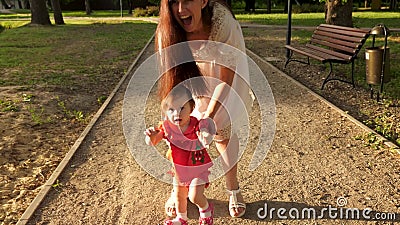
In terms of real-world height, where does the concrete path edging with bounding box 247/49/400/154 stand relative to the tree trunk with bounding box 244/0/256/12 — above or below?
below

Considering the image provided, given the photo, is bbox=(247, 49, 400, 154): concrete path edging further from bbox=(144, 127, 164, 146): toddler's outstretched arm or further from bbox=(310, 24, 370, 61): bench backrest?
bbox=(144, 127, 164, 146): toddler's outstretched arm

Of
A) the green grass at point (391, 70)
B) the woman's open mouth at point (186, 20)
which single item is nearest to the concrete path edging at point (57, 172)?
the woman's open mouth at point (186, 20)

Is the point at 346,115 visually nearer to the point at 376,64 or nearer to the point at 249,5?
the point at 376,64

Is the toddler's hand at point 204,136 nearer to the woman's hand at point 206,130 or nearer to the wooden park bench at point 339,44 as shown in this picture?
the woman's hand at point 206,130

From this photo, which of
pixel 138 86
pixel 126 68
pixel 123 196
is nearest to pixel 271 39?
pixel 126 68

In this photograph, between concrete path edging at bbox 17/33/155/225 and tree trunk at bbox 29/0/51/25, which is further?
tree trunk at bbox 29/0/51/25

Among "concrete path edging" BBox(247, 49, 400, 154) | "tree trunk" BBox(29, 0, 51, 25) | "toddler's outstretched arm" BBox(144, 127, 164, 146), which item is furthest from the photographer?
"tree trunk" BBox(29, 0, 51, 25)

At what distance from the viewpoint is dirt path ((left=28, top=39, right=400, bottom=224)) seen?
352cm

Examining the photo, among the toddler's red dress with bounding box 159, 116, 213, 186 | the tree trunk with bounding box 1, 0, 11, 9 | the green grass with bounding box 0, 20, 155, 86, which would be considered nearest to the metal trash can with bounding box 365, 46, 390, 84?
the toddler's red dress with bounding box 159, 116, 213, 186

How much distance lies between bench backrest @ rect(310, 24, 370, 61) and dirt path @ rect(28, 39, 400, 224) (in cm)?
215

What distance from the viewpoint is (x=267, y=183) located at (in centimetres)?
402

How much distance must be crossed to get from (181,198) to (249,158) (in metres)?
1.55

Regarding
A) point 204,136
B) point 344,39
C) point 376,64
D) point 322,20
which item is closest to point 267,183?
point 204,136

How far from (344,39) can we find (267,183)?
4686mm
